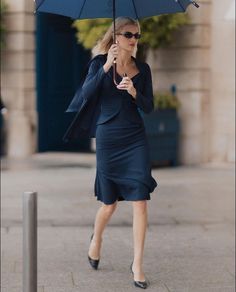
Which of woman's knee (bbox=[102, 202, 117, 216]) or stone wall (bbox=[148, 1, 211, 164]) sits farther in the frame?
stone wall (bbox=[148, 1, 211, 164])

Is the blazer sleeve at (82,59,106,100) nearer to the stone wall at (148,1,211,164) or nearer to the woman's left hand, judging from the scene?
the woman's left hand

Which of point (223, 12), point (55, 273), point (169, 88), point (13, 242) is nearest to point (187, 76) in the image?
point (169, 88)

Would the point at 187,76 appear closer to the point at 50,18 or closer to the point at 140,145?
the point at 50,18

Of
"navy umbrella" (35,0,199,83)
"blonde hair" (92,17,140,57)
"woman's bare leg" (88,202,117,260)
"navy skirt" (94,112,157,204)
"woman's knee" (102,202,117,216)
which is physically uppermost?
"navy umbrella" (35,0,199,83)

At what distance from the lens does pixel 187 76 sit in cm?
1302

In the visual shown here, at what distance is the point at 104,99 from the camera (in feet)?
18.9

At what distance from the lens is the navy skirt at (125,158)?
5734mm

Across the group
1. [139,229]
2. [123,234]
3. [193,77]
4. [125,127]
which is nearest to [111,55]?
[125,127]

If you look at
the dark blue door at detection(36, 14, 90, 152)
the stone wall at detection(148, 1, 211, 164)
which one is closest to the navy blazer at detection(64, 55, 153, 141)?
the stone wall at detection(148, 1, 211, 164)

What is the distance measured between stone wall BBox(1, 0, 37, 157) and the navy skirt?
820 centimetres

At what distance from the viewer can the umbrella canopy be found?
573cm

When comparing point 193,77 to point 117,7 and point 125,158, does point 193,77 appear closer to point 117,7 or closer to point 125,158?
point 117,7

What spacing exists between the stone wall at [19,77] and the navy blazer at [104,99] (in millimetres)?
8120

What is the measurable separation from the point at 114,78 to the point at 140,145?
20.8 inches
